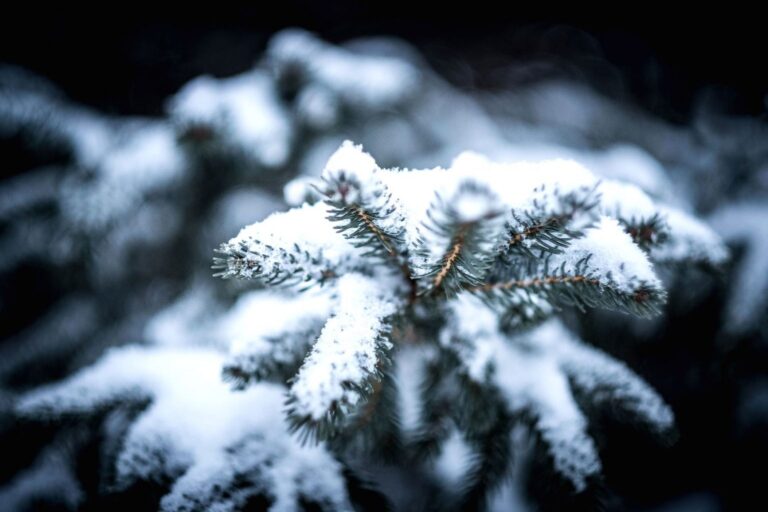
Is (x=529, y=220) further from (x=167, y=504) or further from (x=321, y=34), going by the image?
(x=321, y=34)

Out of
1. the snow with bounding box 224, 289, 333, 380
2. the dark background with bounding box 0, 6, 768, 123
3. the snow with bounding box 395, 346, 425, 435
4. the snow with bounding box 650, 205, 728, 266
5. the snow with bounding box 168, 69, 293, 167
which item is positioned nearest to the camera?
the snow with bounding box 224, 289, 333, 380

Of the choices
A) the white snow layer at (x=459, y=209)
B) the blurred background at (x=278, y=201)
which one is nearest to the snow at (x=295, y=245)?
the white snow layer at (x=459, y=209)

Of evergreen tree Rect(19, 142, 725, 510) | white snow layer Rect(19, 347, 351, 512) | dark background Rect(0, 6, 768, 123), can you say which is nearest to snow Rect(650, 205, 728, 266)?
evergreen tree Rect(19, 142, 725, 510)

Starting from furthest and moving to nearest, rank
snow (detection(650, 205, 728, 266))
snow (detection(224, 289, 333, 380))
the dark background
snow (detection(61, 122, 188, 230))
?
the dark background, snow (detection(61, 122, 188, 230)), snow (detection(650, 205, 728, 266)), snow (detection(224, 289, 333, 380))

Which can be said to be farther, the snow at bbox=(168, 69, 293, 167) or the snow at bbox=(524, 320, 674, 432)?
the snow at bbox=(168, 69, 293, 167)

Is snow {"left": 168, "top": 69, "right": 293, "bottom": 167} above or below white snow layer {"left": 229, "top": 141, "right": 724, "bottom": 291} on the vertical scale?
above

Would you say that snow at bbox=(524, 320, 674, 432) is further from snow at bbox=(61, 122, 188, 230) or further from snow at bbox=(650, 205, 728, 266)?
snow at bbox=(61, 122, 188, 230)

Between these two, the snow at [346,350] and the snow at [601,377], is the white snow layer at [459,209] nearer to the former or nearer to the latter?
the snow at [346,350]

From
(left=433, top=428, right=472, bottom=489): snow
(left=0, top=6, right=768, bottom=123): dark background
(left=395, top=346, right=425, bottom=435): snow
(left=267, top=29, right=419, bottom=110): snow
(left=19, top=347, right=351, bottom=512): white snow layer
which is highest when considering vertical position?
(left=0, top=6, right=768, bottom=123): dark background
